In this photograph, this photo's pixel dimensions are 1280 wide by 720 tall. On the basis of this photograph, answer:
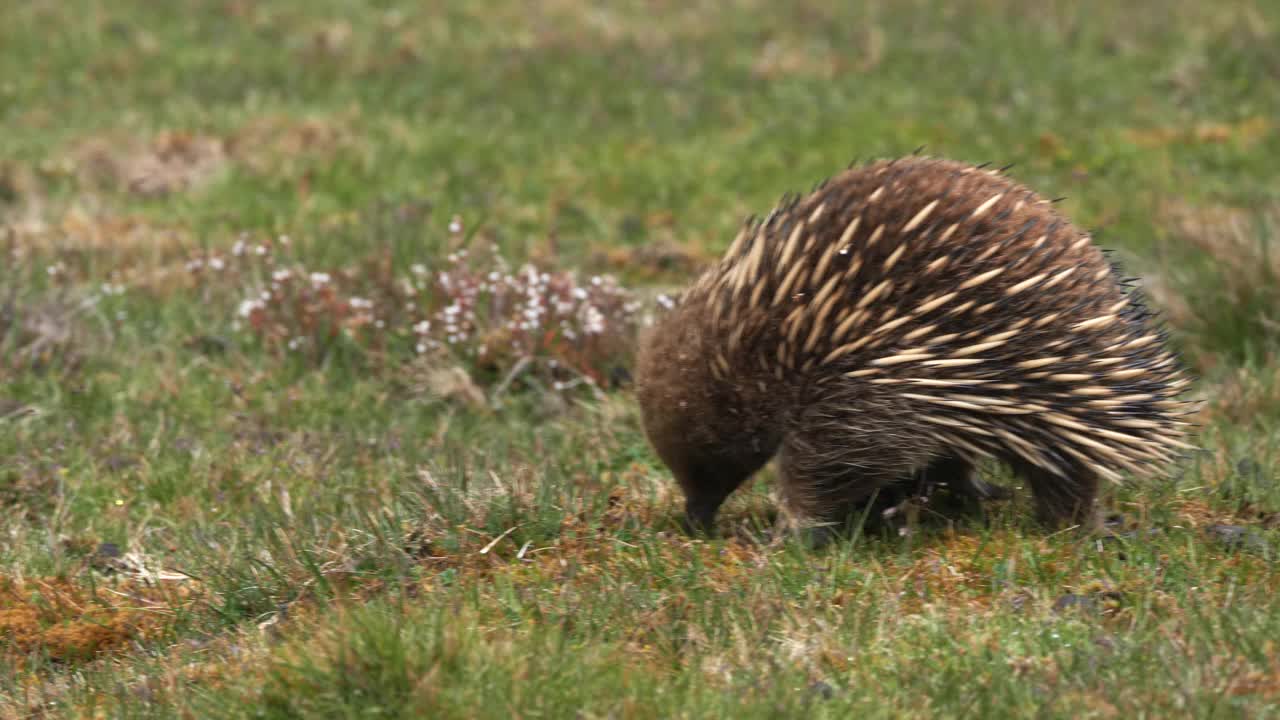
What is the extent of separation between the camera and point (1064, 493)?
518 centimetres

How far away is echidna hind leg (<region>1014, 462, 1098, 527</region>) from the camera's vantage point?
5.13m

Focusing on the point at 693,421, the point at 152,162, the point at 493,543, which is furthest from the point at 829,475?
the point at 152,162

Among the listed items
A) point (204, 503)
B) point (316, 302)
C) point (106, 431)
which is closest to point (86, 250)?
point (316, 302)

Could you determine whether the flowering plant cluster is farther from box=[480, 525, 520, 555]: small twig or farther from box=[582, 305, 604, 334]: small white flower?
box=[480, 525, 520, 555]: small twig

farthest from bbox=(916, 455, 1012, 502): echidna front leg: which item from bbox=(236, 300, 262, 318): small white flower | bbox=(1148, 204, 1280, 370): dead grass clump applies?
bbox=(236, 300, 262, 318): small white flower

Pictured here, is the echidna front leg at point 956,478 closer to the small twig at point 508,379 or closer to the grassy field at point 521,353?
the grassy field at point 521,353

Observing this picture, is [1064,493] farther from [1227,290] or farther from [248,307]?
[248,307]

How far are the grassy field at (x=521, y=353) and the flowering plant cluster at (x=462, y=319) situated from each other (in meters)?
0.03

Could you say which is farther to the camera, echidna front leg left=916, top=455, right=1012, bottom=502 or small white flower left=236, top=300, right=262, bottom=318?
small white flower left=236, top=300, right=262, bottom=318

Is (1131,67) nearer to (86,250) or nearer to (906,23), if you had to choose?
(906,23)

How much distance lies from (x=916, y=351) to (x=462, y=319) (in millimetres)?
3643

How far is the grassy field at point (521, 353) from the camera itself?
4051 millimetres

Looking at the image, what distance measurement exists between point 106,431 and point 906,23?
10744 millimetres

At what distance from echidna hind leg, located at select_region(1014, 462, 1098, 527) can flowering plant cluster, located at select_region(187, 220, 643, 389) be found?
2967 mm
